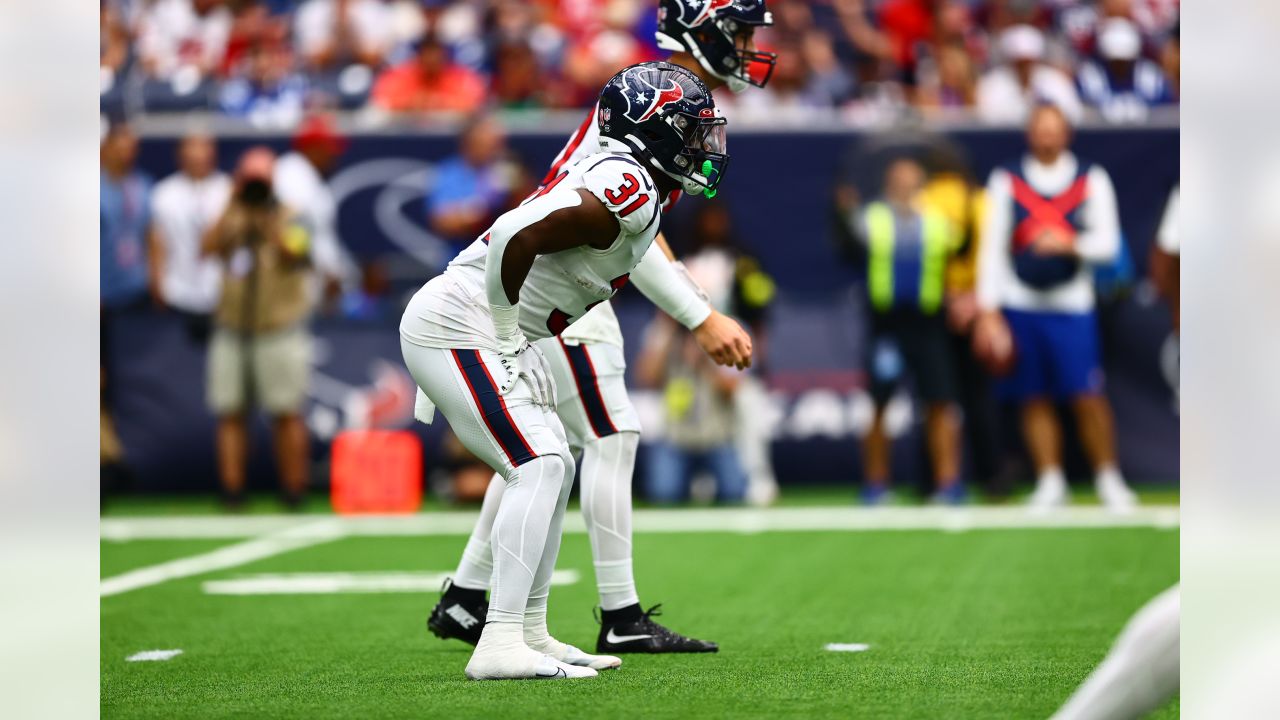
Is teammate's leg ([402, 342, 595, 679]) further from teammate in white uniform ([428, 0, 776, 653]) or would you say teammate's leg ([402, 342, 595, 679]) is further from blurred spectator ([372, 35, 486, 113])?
blurred spectator ([372, 35, 486, 113])

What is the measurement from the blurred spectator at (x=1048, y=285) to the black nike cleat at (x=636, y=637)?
602 cm

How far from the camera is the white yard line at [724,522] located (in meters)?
10.2

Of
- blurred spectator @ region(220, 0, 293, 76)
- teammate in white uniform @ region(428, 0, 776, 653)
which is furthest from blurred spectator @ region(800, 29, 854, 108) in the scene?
teammate in white uniform @ region(428, 0, 776, 653)

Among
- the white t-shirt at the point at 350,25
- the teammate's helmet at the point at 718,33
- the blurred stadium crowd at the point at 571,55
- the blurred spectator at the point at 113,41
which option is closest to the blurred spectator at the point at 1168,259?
the blurred stadium crowd at the point at 571,55

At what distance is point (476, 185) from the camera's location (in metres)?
12.5

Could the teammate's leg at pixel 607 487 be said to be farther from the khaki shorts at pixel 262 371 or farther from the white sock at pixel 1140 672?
the khaki shorts at pixel 262 371

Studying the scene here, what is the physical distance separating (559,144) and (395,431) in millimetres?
2514

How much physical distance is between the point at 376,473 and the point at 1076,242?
4.88 meters

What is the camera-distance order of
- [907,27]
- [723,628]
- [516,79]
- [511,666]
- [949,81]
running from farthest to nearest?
1. [907,27]
2. [949,81]
3. [516,79]
4. [723,628]
5. [511,666]

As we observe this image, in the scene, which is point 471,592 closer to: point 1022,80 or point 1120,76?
point 1022,80

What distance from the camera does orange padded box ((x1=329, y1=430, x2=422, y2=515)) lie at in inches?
463

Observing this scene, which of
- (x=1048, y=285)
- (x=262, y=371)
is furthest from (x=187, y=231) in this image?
(x=1048, y=285)
